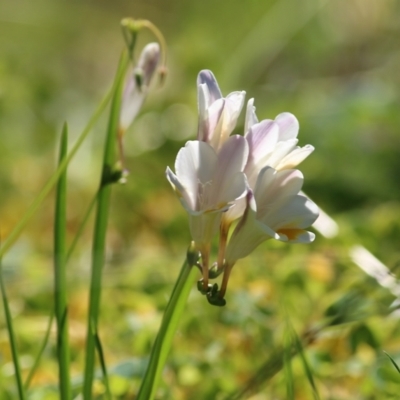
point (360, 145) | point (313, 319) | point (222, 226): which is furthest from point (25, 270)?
point (360, 145)

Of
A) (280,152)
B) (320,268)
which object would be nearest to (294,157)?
(280,152)

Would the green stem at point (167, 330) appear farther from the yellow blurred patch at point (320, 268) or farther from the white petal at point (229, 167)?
the yellow blurred patch at point (320, 268)

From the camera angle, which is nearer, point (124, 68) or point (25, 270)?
point (124, 68)

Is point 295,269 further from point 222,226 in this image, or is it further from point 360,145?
point 360,145

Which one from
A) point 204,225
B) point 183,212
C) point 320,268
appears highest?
point 204,225

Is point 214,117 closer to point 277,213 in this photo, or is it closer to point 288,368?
point 277,213
